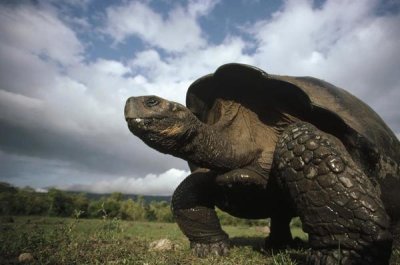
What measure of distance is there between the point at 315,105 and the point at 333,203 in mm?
1172

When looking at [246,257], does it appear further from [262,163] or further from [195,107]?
[195,107]

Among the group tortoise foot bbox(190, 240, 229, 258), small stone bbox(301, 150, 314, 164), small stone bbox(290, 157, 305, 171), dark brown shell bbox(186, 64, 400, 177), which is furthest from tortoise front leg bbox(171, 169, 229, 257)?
small stone bbox(301, 150, 314, 164)

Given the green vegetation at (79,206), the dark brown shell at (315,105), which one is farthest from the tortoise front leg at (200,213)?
the green vegetation at (79,206)

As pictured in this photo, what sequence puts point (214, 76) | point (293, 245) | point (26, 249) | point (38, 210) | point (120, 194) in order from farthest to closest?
point (120, 194)
point (38, 210)
point (293, 245)
point (214, 76)
point (26, 249)

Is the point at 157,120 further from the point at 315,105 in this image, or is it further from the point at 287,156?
the point at 315,105

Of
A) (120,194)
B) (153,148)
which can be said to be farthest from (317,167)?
(120,194)

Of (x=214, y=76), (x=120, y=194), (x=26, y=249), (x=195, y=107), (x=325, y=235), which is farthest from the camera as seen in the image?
(x=120, y=194)

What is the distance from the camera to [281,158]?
3094 mm

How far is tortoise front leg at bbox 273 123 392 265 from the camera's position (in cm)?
246

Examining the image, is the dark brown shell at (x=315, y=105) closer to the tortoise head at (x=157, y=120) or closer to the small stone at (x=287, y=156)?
the small stone at (x=287, y=156)

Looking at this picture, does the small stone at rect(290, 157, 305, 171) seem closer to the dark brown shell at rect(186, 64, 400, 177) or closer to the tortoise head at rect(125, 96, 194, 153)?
the dark brown shell at rect(186, 64, 400, 177)

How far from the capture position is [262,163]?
3820 mm

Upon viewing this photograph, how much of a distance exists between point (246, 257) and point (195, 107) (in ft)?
7.26

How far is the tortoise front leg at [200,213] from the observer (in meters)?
4.36
